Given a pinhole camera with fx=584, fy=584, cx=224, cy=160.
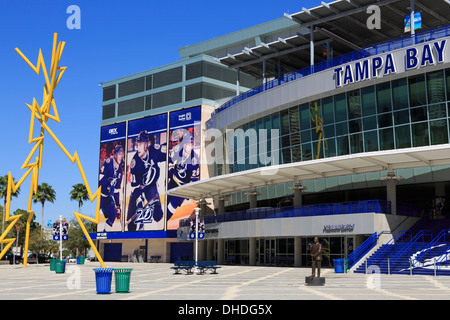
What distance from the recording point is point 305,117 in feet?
148

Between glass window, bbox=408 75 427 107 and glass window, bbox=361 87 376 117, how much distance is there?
9.29 feet

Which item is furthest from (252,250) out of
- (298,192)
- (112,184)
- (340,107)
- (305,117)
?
(112,184)

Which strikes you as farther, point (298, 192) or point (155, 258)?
point (155, 258)

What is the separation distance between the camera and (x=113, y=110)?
7944cm

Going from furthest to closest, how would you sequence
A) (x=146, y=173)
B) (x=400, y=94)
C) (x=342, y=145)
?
(x=146, y=173) → (x=342, y=145) → (x=400, y=94)

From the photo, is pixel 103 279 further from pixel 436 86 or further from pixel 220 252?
pixel 220 252

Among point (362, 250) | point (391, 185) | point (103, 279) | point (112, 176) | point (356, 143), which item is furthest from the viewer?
point (112, 176)

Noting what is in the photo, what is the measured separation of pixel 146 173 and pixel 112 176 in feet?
22.9

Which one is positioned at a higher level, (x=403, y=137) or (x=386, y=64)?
(x=386, y=64)

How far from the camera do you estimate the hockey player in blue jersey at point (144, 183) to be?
70250 mm

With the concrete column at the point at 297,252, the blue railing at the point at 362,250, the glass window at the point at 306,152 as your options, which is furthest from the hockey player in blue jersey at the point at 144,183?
the blue railing at the point at 362,250
